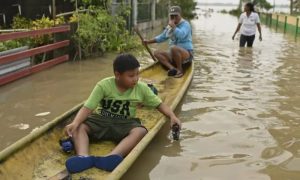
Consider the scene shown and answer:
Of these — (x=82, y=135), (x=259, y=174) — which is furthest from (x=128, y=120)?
(x=259, y=174)

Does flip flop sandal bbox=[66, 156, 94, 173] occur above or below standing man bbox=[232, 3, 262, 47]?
below

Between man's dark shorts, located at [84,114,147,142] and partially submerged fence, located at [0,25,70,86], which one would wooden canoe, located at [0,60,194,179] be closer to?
man's dark shorts, located at [84,114,147,142]

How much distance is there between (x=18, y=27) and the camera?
41.5ft

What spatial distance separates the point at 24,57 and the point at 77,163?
6058mm

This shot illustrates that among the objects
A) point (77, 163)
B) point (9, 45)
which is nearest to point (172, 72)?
point (9, 45)

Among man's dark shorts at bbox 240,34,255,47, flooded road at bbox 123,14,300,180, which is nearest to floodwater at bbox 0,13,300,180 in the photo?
flooded road at bbox 123,14,300,180

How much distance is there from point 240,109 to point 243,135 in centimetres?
138

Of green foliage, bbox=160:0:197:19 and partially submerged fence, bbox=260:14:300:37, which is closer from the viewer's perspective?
partially submerged fence, bbox=260:14:300:37

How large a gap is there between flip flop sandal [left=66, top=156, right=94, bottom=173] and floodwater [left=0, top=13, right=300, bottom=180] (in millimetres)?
607

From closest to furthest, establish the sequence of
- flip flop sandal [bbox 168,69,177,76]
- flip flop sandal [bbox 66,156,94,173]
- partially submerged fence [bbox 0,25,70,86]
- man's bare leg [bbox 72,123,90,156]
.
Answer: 1. flip flop sandal [bbox 66,156,94,173]
2. man's bare leg [bbox 72,123,90,156]
3. partially submerged fence [bbox 0,25,70,86]
4. flip flop sandal [bbox 168,69,177,76]

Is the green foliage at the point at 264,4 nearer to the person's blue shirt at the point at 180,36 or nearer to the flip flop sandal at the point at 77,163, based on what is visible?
the person's blue shirt at the point at 180,36

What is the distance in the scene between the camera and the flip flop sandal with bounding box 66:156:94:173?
4004 mm

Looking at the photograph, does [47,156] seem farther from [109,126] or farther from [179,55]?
[179,55]

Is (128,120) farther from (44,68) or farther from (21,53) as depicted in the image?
(44,68)
